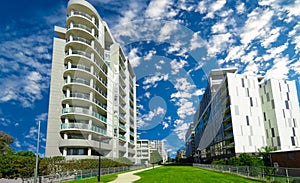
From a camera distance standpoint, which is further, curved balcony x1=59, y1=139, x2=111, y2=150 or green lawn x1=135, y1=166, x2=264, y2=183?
curved balcony x1=59, y1=139, x2=111, y2=150

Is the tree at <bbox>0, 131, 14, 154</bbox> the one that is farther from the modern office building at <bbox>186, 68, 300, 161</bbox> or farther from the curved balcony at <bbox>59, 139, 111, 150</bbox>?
the modern office building at <bbox>186, 68, 300, 161</bbox>

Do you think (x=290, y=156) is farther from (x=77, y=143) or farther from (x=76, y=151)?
(x=76, y=151)

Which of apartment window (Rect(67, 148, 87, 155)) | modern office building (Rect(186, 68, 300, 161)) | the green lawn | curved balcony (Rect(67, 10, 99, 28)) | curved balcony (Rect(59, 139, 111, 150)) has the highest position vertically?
curved balcony (Rect(67, 10, 99, 28))

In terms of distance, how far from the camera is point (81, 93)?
42531 millimetres

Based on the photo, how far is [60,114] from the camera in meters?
40.8

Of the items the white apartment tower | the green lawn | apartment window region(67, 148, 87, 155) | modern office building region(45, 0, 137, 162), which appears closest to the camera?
the green lawn

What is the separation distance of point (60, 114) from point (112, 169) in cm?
1266

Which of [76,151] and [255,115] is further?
[255,115]

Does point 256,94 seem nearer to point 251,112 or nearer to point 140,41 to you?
point 251,112

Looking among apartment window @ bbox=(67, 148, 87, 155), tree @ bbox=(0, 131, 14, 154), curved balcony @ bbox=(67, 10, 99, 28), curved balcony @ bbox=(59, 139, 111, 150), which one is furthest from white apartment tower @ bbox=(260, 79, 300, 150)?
tree @ bbox=(0, 131, 14, 154)

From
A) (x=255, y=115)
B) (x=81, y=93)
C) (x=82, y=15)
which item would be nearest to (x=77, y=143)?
(x=81, y=93)

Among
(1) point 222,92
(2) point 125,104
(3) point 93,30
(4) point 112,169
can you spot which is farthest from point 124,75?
(4) point 112,169

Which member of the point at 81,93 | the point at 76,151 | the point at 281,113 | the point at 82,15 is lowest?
the point at 76,151

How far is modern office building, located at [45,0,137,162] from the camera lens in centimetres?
3934
